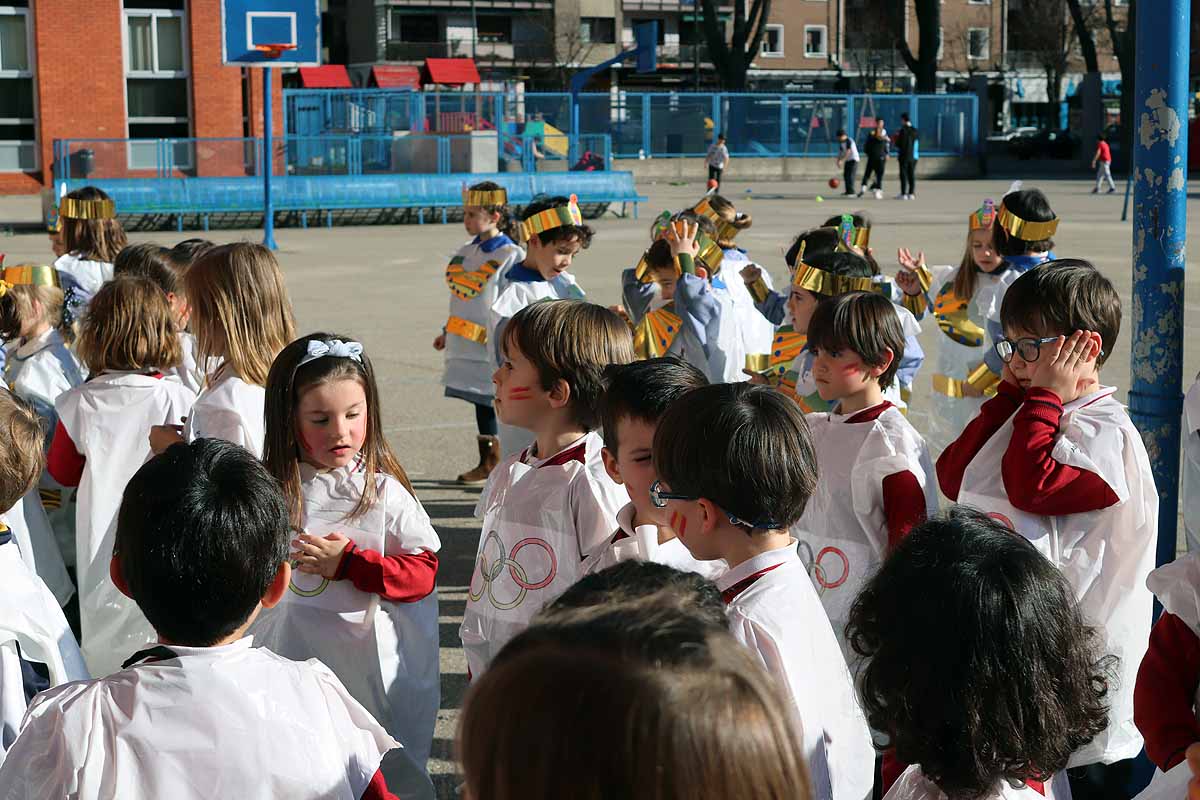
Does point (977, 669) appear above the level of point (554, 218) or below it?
below

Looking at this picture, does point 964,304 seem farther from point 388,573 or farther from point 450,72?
point 450,72

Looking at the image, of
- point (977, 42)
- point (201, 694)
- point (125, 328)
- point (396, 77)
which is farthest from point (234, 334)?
point (977, 42)

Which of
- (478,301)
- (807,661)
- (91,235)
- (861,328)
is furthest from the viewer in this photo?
(478,301)

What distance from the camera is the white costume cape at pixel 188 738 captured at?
201cm

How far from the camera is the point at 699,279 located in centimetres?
584

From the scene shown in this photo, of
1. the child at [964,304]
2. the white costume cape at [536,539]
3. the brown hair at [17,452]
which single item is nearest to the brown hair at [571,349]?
the white costume cape at [536,539]

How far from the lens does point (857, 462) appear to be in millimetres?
3619

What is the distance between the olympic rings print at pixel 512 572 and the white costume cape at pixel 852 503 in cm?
71

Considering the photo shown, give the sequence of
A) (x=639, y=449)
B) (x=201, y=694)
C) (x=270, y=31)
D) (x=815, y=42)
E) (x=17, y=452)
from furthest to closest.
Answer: (x=815, y=42)
(x=270, y=31)
(x=639, y=449)
(x=17, y=452)
(x=201, y=694)

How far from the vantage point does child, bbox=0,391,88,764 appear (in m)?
2.77

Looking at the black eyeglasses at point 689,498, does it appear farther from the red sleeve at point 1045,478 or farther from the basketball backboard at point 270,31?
the basketball backboard at point 270,31

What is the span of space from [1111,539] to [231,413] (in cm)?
246

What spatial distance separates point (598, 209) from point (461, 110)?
15.8 feet

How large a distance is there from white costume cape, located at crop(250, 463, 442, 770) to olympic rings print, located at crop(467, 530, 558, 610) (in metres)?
0.15
